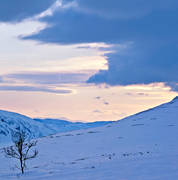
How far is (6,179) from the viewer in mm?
36344

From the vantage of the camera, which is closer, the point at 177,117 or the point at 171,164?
the point at 171,164

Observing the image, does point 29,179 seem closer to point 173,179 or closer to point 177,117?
point 173,179

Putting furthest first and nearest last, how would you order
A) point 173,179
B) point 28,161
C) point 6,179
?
point 28,161, point 6,179, point 173,179

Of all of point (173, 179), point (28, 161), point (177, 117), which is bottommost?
point (173, 179)

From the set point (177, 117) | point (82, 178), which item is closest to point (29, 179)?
point (82, 178)

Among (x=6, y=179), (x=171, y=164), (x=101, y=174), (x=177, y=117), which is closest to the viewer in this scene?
(x=101, y=174)

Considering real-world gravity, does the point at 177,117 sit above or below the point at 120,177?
above

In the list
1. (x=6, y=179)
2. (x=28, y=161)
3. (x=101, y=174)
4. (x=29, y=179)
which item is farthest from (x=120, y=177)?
(x=28, y=161)

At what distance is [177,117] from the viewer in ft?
481

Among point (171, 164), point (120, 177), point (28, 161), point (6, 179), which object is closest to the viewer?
point (120, 177)

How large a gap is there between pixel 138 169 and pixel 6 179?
15.1 meters

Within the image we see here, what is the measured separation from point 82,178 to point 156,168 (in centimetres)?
674

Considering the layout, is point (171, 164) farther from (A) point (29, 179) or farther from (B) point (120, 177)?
(A) point (29, 179)

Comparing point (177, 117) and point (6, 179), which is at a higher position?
point (177, 117)
